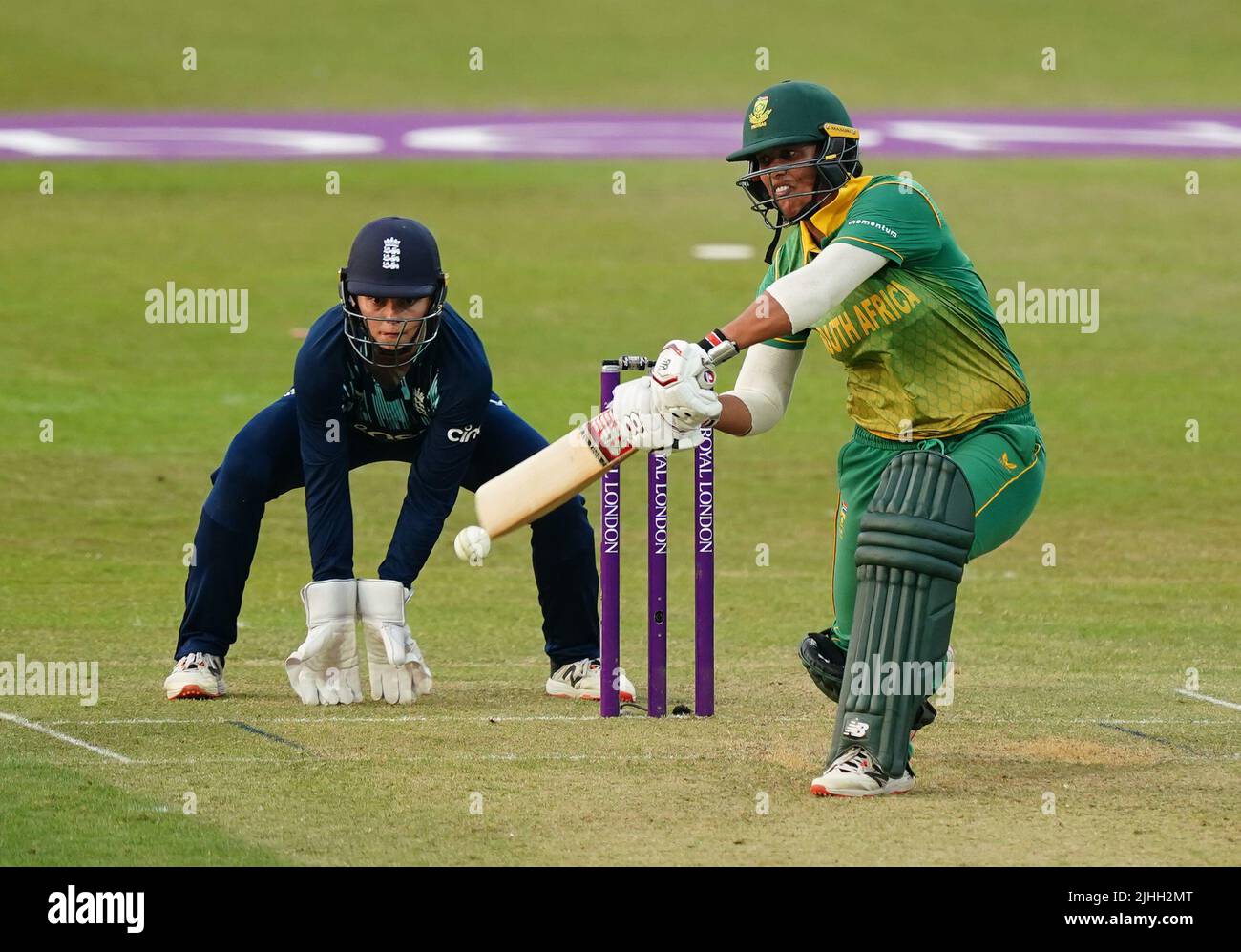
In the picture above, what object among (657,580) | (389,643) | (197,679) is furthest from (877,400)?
(197,679)

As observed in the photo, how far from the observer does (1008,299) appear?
17312 millimetres

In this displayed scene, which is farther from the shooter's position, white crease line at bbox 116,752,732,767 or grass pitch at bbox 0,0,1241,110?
grass pitch at bbox 0,0,1241,110

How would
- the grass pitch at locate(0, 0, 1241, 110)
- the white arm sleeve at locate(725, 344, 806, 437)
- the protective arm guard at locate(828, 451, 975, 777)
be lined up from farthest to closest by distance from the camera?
the grass pitch at locate(0, 0, 1241, 110), the white arm sleeve at locate(725, 344, 806, 437), the protective arm guard at locate(828, 451, 975, 777)

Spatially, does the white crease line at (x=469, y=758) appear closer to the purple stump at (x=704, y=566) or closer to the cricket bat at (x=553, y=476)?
the purple stump at (x=704, y=566)

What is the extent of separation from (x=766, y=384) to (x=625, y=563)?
14.9ft

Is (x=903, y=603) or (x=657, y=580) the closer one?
(x=903, y=603)

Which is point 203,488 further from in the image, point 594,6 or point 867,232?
point 594,6

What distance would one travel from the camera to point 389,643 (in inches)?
269

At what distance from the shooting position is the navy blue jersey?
6.85 meters

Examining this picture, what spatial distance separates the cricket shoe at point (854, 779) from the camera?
5.57 m

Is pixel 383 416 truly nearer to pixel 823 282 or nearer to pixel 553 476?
pixel 553 476

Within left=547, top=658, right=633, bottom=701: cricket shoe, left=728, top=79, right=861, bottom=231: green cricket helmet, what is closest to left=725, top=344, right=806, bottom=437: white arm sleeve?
left=728, top=79, right=861, bottom=231: green cricket helmet

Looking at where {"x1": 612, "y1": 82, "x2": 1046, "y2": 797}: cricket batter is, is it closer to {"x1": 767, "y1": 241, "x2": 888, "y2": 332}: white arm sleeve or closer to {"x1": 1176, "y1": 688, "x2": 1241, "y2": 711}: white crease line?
{"x1": 767, "y1": 241, "x2": 888, "y2": 332}: white arm sleeve

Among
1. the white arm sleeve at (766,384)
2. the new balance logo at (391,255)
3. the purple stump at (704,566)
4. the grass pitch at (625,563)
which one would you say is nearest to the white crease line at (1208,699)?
the grass pitch at (625,563)
